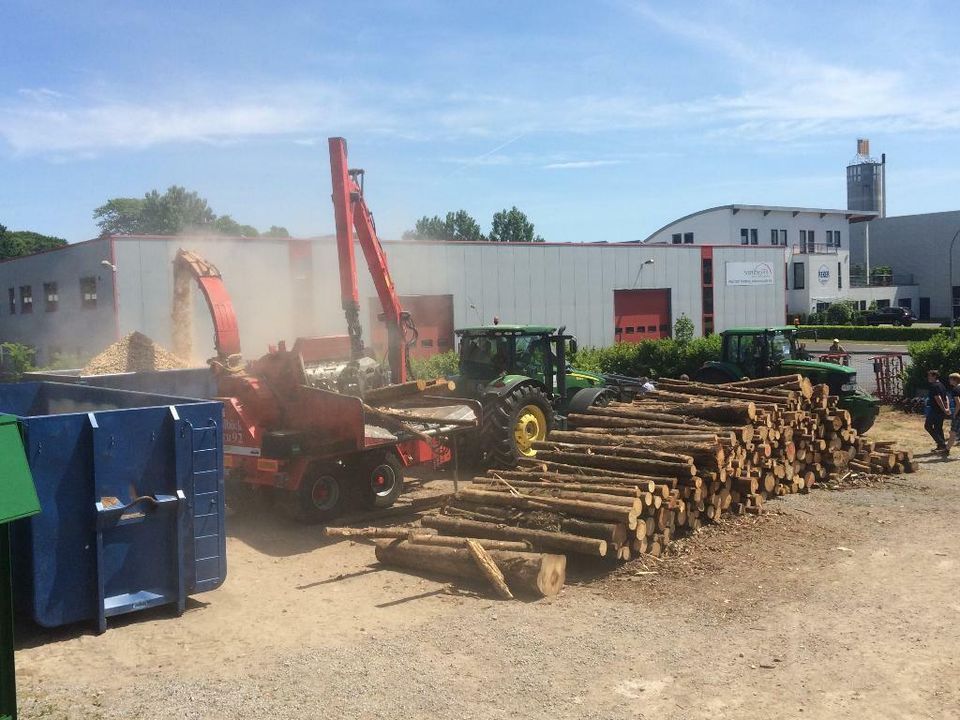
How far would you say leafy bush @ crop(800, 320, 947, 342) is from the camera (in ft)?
162

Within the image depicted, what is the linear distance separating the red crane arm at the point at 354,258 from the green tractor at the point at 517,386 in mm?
1096

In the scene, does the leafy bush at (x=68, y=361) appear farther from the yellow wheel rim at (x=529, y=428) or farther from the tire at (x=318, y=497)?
the yellow wheel rim at (x=529, y=428)

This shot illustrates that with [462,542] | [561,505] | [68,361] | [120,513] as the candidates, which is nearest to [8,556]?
[120,513]

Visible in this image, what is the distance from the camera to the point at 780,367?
17781mm

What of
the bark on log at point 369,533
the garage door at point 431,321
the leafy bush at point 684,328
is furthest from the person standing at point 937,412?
the leafy bush at point 684,328

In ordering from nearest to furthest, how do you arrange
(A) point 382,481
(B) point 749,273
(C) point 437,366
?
(A) point 382,481 < (C) point 437,366 < (B) point 749,273

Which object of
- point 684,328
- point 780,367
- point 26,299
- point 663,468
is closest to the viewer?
point 663,468

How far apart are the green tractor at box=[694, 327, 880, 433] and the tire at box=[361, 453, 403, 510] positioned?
901cm

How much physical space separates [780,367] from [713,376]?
141 centimetres

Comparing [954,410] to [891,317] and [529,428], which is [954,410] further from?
[891,317]

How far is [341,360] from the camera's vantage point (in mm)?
13414

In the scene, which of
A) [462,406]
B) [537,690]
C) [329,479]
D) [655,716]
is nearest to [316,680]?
[537,690]

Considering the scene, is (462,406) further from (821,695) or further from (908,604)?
(821,695)

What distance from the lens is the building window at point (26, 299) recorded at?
29.8 metres
